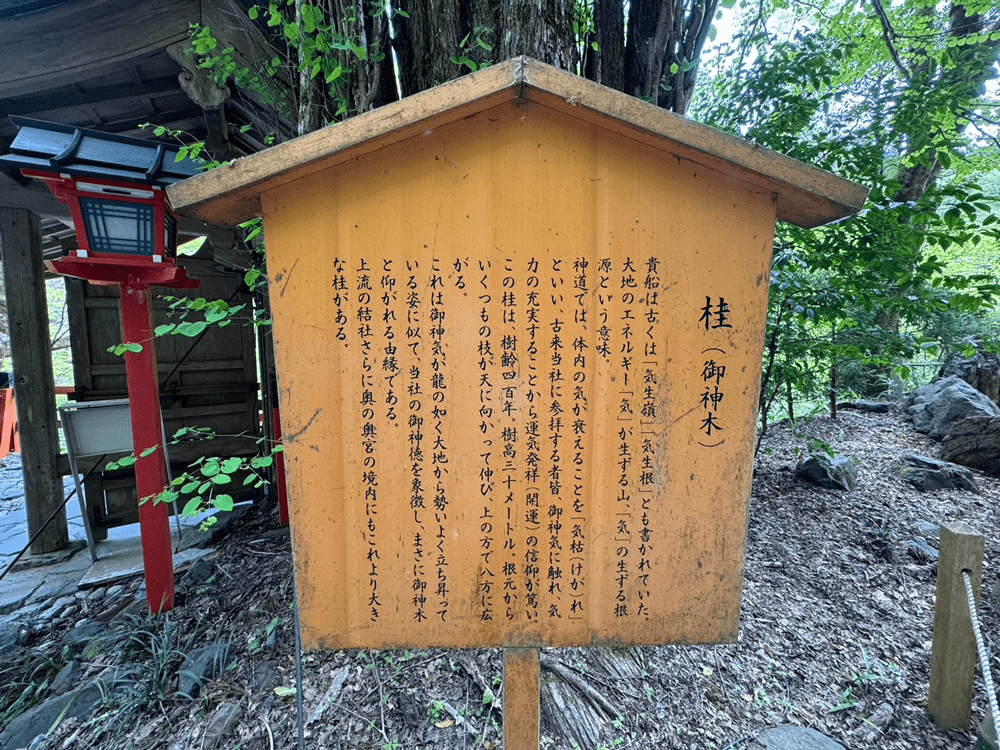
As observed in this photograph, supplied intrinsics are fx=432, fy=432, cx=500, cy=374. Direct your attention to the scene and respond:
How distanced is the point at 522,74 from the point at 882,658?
4.00 metres

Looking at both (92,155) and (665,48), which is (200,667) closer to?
(92,155)

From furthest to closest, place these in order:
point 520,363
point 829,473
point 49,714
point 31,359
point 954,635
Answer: point 829,473
point 31,359
point 49,714
point 954,635
point 520,363

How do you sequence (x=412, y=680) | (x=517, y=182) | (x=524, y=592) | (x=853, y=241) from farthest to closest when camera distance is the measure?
(x=853, y=241)
(x=412, y=680)
(x=524, y=592)
(x=517, y=182)

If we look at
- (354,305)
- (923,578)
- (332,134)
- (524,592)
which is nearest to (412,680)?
(524,592)

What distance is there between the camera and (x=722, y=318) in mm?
1451

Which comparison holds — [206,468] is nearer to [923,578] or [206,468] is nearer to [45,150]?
[45,150]

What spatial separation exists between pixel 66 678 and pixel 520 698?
10.5 feet

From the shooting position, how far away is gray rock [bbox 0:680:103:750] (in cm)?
238

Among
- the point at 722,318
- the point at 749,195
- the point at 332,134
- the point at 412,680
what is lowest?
the point at 412,680

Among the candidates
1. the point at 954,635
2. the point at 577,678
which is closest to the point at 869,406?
the point at 954,635

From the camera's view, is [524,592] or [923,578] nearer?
[524,592]

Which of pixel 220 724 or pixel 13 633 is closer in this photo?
pixel 220 724

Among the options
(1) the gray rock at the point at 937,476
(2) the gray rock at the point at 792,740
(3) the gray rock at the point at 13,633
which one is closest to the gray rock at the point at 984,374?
(1) the gray rock at the point at 937,476

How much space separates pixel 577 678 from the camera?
101 inches
